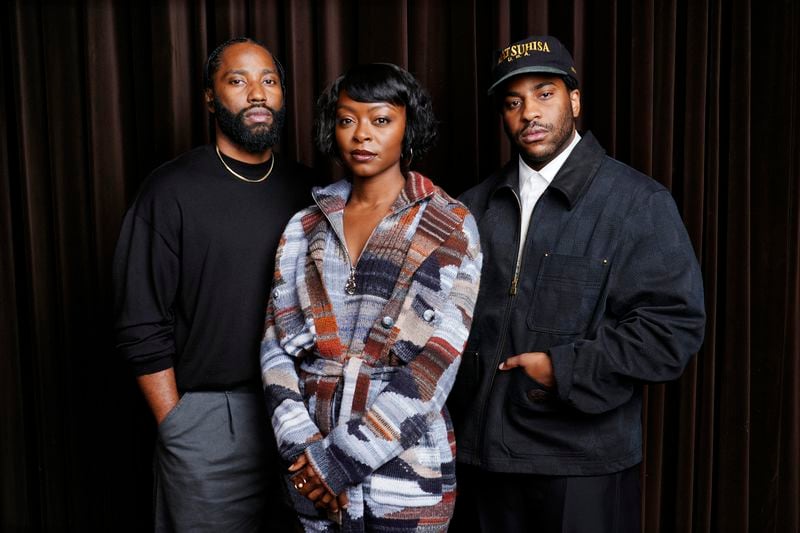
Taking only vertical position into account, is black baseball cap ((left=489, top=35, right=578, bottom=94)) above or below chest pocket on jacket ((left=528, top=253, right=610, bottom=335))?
above

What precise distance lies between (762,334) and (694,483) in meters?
0.51

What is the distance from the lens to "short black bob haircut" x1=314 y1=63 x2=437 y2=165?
150 cm

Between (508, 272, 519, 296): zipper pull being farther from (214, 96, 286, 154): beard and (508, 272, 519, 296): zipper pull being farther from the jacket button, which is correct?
(214, 96, 286, 154): beard

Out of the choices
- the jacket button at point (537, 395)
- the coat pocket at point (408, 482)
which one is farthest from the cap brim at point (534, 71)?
the coat pocket at point (408, 482)

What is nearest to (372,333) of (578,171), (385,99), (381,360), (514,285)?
(381,360)

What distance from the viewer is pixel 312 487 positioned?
1346 millimetres

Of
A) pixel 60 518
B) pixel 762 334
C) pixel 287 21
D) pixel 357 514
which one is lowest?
pixel 60 518

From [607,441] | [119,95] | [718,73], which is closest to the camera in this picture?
[607,441]

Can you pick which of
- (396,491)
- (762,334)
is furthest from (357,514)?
(762,334)

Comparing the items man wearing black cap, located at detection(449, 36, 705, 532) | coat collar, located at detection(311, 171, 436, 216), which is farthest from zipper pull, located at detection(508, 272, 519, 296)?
coat collar, located at detection(311, 171, 436, 216)

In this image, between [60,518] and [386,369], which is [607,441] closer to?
[386,369]

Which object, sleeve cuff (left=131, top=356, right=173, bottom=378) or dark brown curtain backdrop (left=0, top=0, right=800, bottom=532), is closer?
sleeve cuff (left=131, top=356, right=173, bottom=378)

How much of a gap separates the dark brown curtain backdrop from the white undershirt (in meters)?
0.50

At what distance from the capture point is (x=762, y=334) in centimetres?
216
